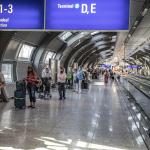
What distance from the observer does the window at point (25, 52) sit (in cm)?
2313

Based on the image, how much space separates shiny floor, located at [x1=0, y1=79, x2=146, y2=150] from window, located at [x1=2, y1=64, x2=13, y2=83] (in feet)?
21.7

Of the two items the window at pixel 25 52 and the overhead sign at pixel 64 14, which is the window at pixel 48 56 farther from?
the overhead sign at pixel 64 14

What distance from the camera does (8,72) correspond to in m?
21.3

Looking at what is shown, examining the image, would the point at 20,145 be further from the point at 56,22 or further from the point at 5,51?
the point at 5,51

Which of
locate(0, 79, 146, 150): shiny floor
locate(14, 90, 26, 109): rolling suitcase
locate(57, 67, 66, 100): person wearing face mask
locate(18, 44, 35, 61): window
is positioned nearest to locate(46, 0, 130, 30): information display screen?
locate(0, 79, 146, 150): shiny floor

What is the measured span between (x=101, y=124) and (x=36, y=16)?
12.2ft

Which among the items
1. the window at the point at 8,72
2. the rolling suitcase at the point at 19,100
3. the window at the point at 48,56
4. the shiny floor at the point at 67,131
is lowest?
the shiny floor at the point at 67,131

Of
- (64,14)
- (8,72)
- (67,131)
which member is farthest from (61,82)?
(64,14)

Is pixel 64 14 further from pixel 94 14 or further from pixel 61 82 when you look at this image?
pixel 61 82

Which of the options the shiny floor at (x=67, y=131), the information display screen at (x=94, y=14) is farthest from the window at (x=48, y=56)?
the information display screen at (x=94, y=14)

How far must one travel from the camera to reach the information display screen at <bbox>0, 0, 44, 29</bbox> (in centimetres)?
989

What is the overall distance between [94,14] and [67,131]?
119 inches

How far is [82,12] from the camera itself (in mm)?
9562

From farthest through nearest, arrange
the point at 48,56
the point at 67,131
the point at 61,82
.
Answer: the point at 48,56 < the point at 61,82 < the point at 67,131
